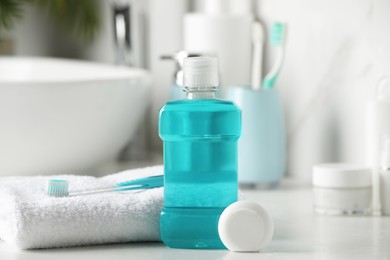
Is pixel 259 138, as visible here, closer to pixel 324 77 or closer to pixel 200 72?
pixel 324 77

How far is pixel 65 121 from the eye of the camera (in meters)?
1.40

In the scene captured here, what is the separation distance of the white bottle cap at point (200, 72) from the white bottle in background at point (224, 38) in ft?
2.17

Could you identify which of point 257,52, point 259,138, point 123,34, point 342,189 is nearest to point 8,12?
point 123,34

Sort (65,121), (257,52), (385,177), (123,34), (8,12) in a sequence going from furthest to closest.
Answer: (8,12) < (123,34) < (257,52) < (65,121) < (385,177)

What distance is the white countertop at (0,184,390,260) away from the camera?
3.06ft

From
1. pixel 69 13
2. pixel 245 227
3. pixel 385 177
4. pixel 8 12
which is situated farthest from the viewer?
pixel 69 13

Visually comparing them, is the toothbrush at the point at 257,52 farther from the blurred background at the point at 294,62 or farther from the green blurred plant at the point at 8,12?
the green blurred plant at the point at 8,12

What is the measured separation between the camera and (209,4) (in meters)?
1.67

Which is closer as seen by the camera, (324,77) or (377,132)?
(377,132)

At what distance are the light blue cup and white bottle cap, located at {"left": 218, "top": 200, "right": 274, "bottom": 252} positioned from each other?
19.7 inches

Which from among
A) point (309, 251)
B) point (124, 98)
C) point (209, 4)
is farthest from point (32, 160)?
point (309, 251)

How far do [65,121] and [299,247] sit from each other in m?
0.55

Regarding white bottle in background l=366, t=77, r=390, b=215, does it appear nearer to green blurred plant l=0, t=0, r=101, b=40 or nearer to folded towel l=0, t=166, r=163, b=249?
folded towel l=0, t=166, r=163, b=249

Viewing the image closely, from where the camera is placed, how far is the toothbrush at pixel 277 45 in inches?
57.2
